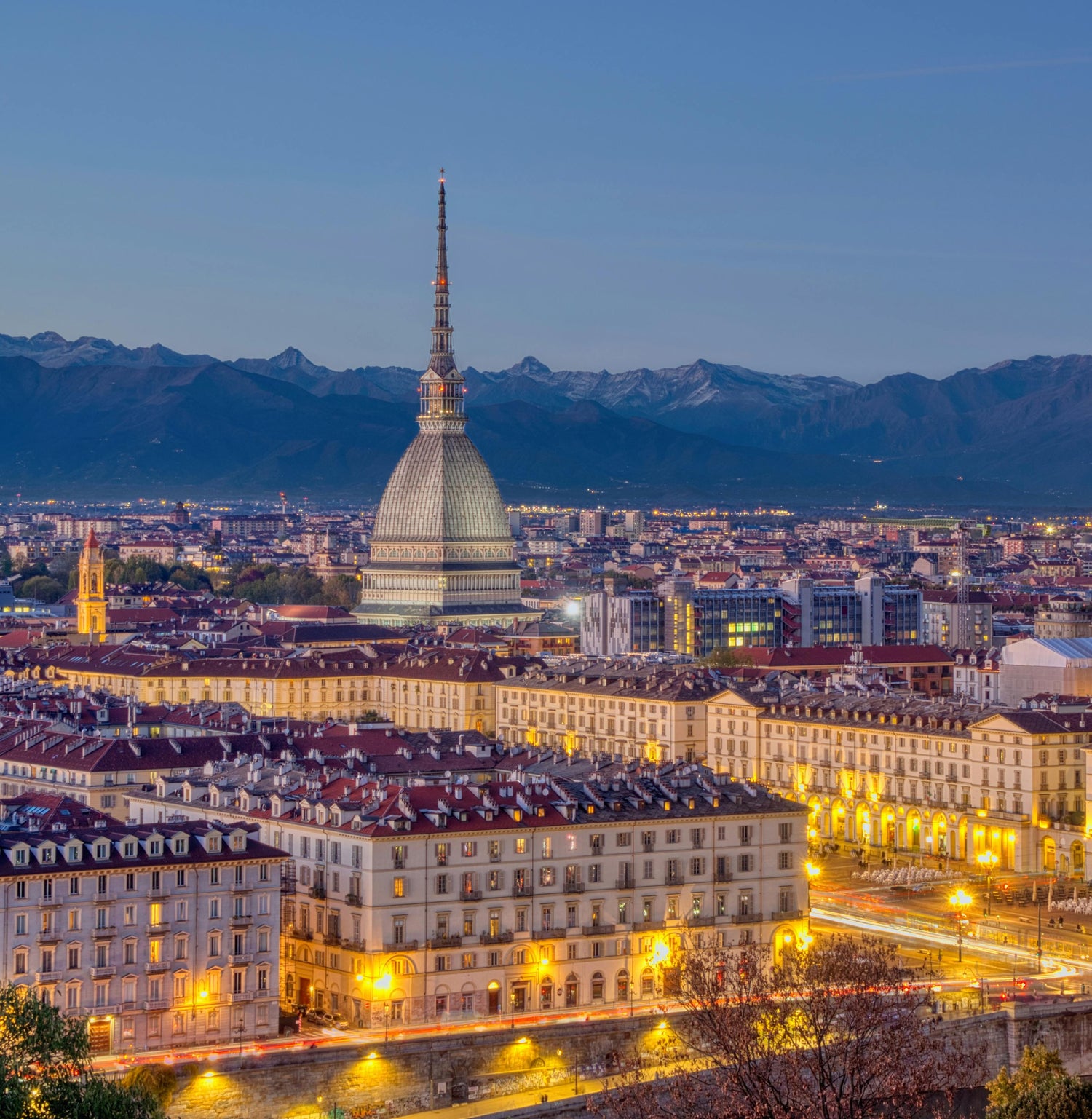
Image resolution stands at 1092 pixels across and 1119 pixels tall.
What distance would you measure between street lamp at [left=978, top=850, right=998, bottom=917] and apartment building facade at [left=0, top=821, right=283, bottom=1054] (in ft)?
73.6

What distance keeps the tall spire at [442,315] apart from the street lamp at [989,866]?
311 feet

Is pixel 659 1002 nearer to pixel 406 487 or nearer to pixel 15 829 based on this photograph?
pixel 15 829

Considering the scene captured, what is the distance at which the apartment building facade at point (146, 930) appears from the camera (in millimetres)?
50125

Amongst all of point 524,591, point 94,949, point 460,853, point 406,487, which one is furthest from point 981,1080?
point 524,591

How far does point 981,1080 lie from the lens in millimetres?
53000

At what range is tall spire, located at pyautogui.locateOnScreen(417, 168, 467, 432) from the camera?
168 m

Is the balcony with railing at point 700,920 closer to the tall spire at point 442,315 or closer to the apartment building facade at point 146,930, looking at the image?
the apartment building facade at point 146,930

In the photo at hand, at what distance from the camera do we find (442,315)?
16875 centimetres

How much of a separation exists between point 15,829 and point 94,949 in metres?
4.52

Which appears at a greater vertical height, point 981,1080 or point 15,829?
point 15,829

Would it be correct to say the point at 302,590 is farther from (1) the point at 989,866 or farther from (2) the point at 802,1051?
(2) the point at 802,1051

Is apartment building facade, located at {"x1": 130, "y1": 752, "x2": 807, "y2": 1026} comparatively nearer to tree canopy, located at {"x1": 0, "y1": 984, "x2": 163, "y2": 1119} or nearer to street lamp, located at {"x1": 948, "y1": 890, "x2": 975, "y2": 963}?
street lamp, located at {"x1": 948, "y1": 890, "x2": 975, "y2": 963}

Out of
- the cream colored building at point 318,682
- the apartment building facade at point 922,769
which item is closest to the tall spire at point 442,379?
the cream colored building at point 318,682

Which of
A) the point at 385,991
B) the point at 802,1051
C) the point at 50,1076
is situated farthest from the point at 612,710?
the point at 50,1076
